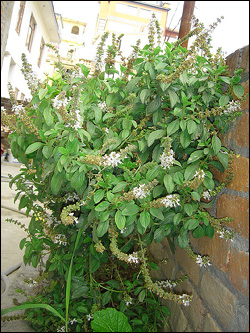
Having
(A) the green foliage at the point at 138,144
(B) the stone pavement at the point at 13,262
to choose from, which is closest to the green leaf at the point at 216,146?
(A) the green foliage at the point at 138,144

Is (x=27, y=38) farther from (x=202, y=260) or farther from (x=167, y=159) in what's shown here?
(x=202, y=260)

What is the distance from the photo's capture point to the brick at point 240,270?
76 cm

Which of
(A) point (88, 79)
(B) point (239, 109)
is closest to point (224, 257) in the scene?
(B) point (239, 109)

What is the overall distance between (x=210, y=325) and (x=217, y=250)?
0.23 m

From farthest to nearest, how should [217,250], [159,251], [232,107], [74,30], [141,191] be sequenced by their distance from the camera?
[159,251], [74,30], [217,250], [232,107], [141,191]

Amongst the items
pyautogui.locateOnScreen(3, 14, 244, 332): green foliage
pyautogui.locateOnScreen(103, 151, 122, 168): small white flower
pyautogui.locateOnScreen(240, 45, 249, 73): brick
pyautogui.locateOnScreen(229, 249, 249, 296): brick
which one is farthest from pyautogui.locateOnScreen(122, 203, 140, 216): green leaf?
pyautogui.locateOnScreen(240, 45, 249, 73): brick

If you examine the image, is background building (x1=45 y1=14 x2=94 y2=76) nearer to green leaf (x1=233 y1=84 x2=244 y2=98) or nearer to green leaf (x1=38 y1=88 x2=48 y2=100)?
green leaf (x1=38 y1=88 x2=48 y2=100)

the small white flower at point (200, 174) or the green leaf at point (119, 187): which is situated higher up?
the small white flower at point (200, 174)

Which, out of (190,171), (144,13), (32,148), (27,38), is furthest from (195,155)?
(27,38)

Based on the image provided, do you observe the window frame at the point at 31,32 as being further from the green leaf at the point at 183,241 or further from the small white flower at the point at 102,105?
the green leaf at the point at 183,241

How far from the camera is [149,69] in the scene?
819 millimetres

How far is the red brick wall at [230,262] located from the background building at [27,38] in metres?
0.71

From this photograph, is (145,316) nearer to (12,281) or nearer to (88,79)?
(12,281)

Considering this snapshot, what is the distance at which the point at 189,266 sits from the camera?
1.13 metres
